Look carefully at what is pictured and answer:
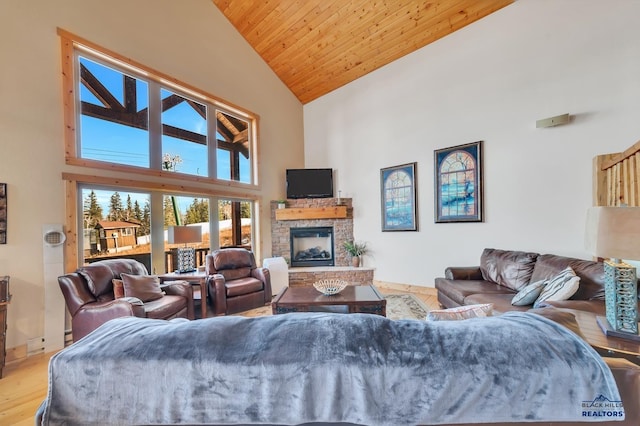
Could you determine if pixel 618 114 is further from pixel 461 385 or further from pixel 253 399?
pixel 253 399

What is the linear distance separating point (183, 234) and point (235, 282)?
3.33ft

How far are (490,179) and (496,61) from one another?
1.77 metres

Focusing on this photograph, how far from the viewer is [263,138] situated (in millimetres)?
5504

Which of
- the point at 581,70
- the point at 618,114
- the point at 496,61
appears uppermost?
the point at 496,61

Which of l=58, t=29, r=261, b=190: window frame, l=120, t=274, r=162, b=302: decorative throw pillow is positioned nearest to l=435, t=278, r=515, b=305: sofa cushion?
l=120, t=274, r=162, b=302: decorative throw pillow

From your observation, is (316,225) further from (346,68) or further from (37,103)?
(37,103)

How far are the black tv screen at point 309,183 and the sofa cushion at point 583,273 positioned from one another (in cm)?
388

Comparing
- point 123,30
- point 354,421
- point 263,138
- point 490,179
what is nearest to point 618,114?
point 490,179

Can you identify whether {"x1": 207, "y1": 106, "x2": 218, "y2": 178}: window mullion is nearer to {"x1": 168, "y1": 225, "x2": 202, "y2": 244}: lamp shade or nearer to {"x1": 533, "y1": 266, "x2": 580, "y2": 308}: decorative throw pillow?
{"x1": 168, "y1": 225, "x2": 202, "y2": 244}: lamp shade

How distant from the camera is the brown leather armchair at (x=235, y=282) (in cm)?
344

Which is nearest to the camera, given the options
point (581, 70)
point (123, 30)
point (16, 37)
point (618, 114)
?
point (16, 37)

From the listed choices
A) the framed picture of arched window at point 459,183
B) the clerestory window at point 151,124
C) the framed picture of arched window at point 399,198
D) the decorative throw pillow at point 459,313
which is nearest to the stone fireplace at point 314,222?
the framed picture of arched window at point 399,198

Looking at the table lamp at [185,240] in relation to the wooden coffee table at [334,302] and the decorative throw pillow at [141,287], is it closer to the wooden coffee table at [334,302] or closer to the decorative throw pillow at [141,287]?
the decorative throw pillow at [141,287]

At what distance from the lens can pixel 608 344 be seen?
118cm
